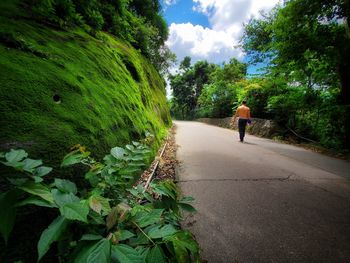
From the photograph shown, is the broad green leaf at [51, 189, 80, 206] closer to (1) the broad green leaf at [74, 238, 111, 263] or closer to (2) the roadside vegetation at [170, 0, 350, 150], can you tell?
(1) the broad green leaf at [74, 238, 111, 263]

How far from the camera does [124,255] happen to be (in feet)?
3.04

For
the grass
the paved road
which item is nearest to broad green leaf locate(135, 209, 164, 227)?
the grass

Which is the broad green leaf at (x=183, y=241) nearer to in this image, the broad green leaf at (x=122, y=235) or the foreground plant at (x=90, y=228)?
the foreground plant at (x=90, y=228)

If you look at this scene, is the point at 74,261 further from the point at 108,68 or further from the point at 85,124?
the point at 108,68

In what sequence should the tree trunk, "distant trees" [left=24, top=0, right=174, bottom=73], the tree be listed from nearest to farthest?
1. "distant trees" [left=24, top=0, right=174, bottom=73]
2. the tree
3. the tree trunk

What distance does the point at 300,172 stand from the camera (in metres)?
5.43

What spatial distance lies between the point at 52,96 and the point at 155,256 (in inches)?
111

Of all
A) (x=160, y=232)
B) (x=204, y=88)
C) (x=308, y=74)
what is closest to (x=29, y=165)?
(x=160, y=232)

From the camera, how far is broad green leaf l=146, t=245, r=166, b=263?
38.3 inches

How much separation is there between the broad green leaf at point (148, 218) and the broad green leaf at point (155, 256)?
17 cm

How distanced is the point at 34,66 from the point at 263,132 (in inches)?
514

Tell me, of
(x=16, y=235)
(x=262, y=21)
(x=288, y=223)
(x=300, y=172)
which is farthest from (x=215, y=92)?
(x=16, y=235)

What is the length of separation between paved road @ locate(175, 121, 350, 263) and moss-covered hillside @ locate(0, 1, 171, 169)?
1.88 metres

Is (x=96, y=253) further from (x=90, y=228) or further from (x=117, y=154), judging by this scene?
(x=117, y=154)
